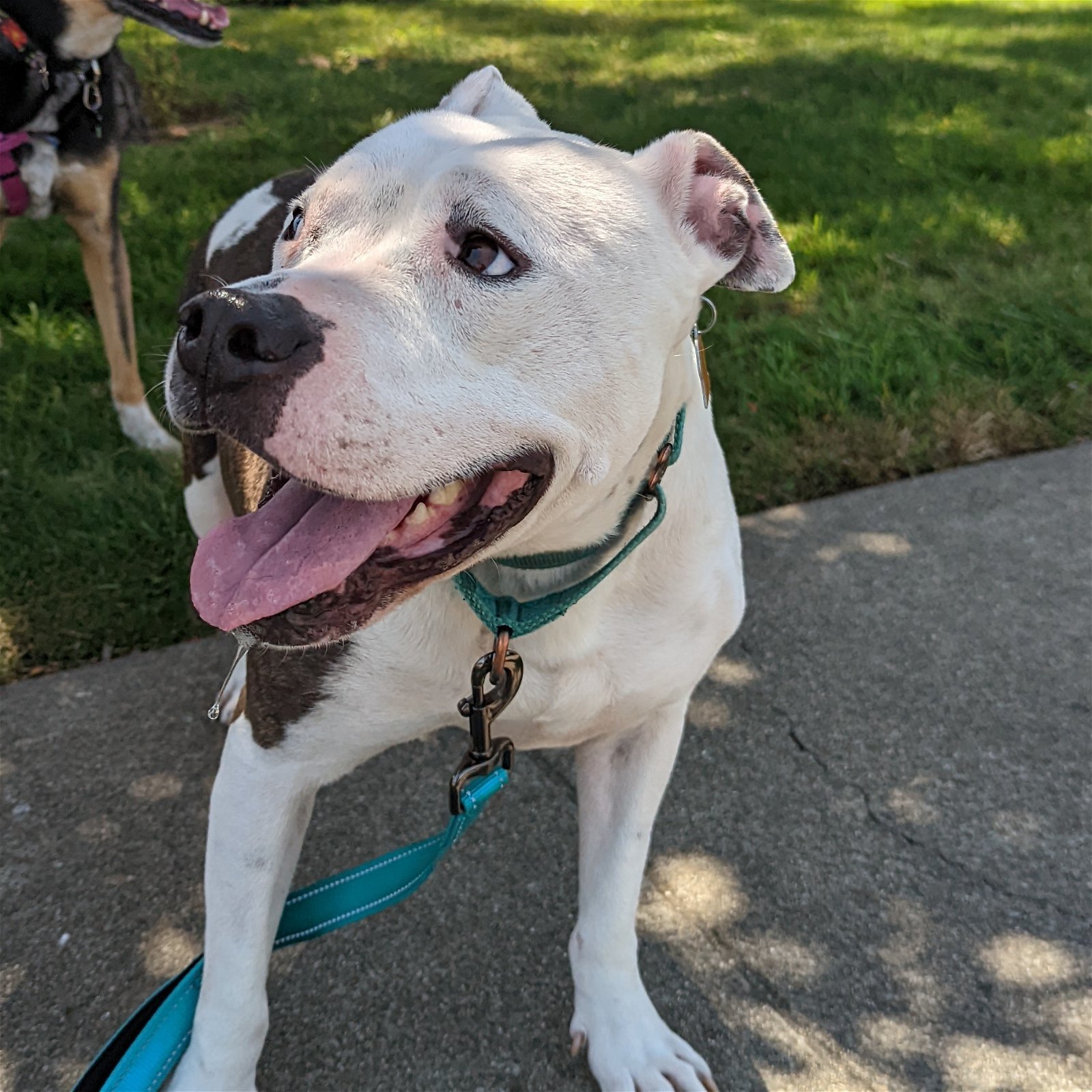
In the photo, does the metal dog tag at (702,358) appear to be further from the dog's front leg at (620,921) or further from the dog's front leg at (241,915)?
the dog's front leg at (241,915)

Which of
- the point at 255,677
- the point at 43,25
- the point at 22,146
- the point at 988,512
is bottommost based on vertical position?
the point at 988,512

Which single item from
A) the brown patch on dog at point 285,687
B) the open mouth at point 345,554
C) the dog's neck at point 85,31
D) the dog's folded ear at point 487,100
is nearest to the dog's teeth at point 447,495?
the open mouth at point 345,554

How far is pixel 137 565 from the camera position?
3590mm

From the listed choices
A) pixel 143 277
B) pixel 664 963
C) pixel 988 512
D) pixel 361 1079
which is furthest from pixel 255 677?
pixel 143 277

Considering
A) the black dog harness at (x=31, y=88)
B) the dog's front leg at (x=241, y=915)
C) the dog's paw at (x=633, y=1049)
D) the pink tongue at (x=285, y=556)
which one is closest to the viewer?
the pink tongue at (x=285, y=556)

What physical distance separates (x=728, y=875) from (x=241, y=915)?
1154 mm

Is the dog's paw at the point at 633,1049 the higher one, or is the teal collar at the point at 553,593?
the teal collar at the point at 553,593

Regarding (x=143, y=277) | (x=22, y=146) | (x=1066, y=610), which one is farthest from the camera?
(x=143, y=277)

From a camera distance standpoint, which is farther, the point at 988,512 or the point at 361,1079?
the point at 988,512

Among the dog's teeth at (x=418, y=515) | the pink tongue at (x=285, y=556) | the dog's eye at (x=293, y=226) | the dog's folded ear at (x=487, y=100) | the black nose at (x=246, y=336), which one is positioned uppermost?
the dog's folded ear at (x=487, y=100)

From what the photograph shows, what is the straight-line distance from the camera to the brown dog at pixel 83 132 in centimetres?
387

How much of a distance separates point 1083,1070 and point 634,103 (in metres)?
7.33

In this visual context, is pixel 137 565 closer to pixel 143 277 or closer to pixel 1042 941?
pixel 143 277

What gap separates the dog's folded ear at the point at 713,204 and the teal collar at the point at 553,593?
280mm
